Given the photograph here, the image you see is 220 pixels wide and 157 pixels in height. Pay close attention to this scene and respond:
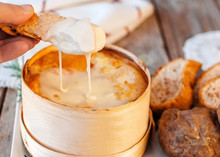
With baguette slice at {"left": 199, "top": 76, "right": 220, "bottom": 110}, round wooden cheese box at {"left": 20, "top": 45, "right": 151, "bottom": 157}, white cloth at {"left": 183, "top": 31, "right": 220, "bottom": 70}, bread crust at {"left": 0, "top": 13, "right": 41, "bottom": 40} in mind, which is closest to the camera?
round wooden cheese box at {"left": 20, "top": 45, "right": 151, "bottom": 157}

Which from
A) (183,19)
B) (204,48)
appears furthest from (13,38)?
(183,19)

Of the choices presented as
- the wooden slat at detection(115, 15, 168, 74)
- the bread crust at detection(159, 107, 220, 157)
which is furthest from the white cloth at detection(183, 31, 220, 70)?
the bread crust at detection(159, 107, 220, 157)

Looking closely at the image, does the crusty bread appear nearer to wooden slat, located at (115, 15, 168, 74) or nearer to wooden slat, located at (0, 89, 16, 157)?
wooden slat, located at (0, 89, 16, 157)

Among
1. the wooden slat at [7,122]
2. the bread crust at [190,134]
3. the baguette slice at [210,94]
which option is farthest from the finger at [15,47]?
the baguette slice at [210,94]

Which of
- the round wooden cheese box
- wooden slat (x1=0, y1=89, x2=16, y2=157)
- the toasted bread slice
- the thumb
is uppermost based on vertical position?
the thumb

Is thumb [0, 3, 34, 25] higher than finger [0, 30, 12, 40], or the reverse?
thumb [0, 3, 34, 25]

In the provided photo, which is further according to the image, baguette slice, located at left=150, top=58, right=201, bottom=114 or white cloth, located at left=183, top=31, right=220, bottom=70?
white cloth, located at left=183, top=31, right=220, bottom=70
